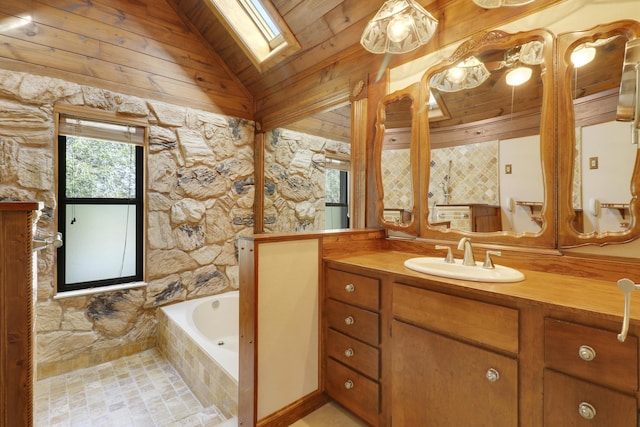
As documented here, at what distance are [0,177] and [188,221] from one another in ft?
3.94

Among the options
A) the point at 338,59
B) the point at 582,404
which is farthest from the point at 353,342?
the point at 338,59

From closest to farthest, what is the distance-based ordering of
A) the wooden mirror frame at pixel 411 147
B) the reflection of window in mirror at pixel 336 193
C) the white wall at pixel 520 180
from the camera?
the white wall at pixel 520 180, the wooden mirror frame at pixel 411 147, the reflection of window in mirror at pixel 336 193

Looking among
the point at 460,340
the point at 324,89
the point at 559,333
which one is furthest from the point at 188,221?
the point at 559,333

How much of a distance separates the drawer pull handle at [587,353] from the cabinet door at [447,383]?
0.64 ft

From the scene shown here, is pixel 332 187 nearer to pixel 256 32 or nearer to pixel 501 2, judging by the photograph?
pixel 256 32

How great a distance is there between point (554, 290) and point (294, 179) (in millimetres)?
2631

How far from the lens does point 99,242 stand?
2.31 metres

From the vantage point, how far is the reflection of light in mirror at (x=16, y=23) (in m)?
1.90

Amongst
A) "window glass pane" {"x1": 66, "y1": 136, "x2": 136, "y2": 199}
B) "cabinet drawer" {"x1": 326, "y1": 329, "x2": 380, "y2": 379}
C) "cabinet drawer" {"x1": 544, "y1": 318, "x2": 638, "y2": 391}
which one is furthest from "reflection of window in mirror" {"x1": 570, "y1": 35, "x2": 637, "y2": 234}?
"window glass pane" {"x1": 66, "y1": 136, "x2": 136, "y2": 199}

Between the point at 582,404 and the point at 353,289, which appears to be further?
the point at 353,289

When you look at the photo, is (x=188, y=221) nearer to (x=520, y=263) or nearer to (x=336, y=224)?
(x=336, y=224)

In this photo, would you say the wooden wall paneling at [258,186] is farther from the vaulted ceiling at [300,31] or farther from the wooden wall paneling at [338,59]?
the vaulted ceiling at [300,31]

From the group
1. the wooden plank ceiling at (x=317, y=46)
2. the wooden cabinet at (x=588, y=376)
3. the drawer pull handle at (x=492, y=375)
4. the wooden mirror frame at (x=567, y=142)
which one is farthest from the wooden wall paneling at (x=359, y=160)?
the wooden cabinet at (x=588, y=376)

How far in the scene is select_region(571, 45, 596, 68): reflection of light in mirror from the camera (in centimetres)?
120
